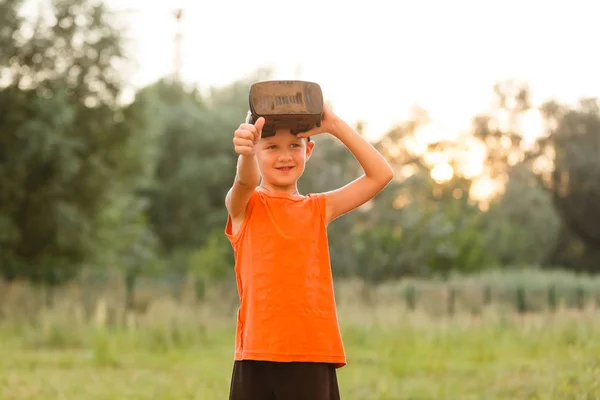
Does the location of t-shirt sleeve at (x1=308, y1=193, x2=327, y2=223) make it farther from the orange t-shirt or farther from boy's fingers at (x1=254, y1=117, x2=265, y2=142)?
boy's fingers at (x1=254, y1=117, x2=265, y2=142)

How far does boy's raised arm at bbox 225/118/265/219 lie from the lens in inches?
115

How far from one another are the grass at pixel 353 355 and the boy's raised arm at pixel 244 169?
128 inches

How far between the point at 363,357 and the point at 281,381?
761cm

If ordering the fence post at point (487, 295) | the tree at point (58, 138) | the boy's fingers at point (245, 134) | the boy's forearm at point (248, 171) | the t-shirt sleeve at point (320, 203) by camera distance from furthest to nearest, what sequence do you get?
the fence post at point (487, 295)
the tree at point (58, 138)
the t-shirt sleeve at point (320, 203)
the boy's forearm at point (248, 171)
the boy's fingers at point (245, 134)

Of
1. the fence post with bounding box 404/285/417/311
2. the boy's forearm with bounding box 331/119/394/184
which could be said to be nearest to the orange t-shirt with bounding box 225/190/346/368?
the boy's forearm with bounding box 331/119/394/184

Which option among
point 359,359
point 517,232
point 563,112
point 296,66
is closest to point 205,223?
point 296,66

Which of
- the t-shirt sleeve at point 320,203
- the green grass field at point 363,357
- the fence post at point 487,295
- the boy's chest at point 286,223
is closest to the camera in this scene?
the boy's chest at point 286,223

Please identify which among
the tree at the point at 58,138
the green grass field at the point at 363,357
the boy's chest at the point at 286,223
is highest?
the tree at the point at 58,138

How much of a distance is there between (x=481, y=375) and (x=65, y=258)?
12.7 meters

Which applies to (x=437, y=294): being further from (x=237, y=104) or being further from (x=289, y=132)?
(x=237, y=104)

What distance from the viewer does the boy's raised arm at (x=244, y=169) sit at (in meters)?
2.93

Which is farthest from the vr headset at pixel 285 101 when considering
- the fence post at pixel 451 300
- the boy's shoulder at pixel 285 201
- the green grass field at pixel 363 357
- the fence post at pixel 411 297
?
the fence post at pixel 451 300

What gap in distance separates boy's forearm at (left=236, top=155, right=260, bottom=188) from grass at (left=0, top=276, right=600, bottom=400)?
10.9 feet

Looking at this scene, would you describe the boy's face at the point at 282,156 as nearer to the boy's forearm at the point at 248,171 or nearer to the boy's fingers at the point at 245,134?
the boy's forearm at the point at 248,171
